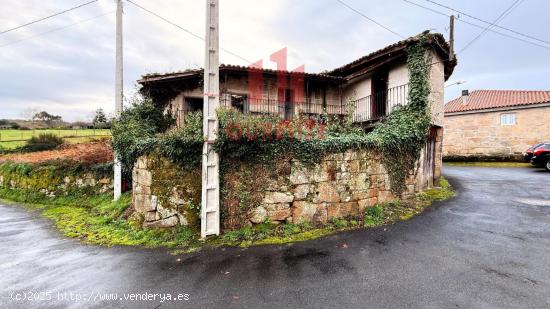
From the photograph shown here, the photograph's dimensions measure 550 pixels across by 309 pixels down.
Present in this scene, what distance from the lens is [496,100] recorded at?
20469 mm

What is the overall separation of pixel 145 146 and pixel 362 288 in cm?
542

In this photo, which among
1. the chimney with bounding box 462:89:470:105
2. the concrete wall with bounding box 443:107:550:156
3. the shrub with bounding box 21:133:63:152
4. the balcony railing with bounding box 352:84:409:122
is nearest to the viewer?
the balcony railing with bounding box 352:84:409:122

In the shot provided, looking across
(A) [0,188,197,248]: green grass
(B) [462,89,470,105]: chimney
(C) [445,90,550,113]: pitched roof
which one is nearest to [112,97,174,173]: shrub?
(A) [0,188,197,248]: green grass

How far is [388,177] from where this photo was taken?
6820 millimetres

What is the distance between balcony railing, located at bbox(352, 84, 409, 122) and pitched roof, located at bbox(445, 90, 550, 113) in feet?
49.8

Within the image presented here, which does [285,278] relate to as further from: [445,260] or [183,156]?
[183,156]

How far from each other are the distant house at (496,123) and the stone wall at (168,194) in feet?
74.3

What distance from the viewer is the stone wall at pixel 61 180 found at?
902 centimetres

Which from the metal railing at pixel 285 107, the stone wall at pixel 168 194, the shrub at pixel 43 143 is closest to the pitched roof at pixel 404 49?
the metal railing at pixel 285 107

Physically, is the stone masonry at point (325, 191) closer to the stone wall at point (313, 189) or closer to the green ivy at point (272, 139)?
the stone wall at point (313, 189)

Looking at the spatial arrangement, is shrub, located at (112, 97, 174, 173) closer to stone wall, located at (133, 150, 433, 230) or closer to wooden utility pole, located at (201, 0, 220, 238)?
stone wall, located at (133, 150, 433, 230)

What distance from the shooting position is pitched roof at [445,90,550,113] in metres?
18.1

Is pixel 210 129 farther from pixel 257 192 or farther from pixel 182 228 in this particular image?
pixel 182 228

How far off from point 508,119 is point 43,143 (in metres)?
36.5
